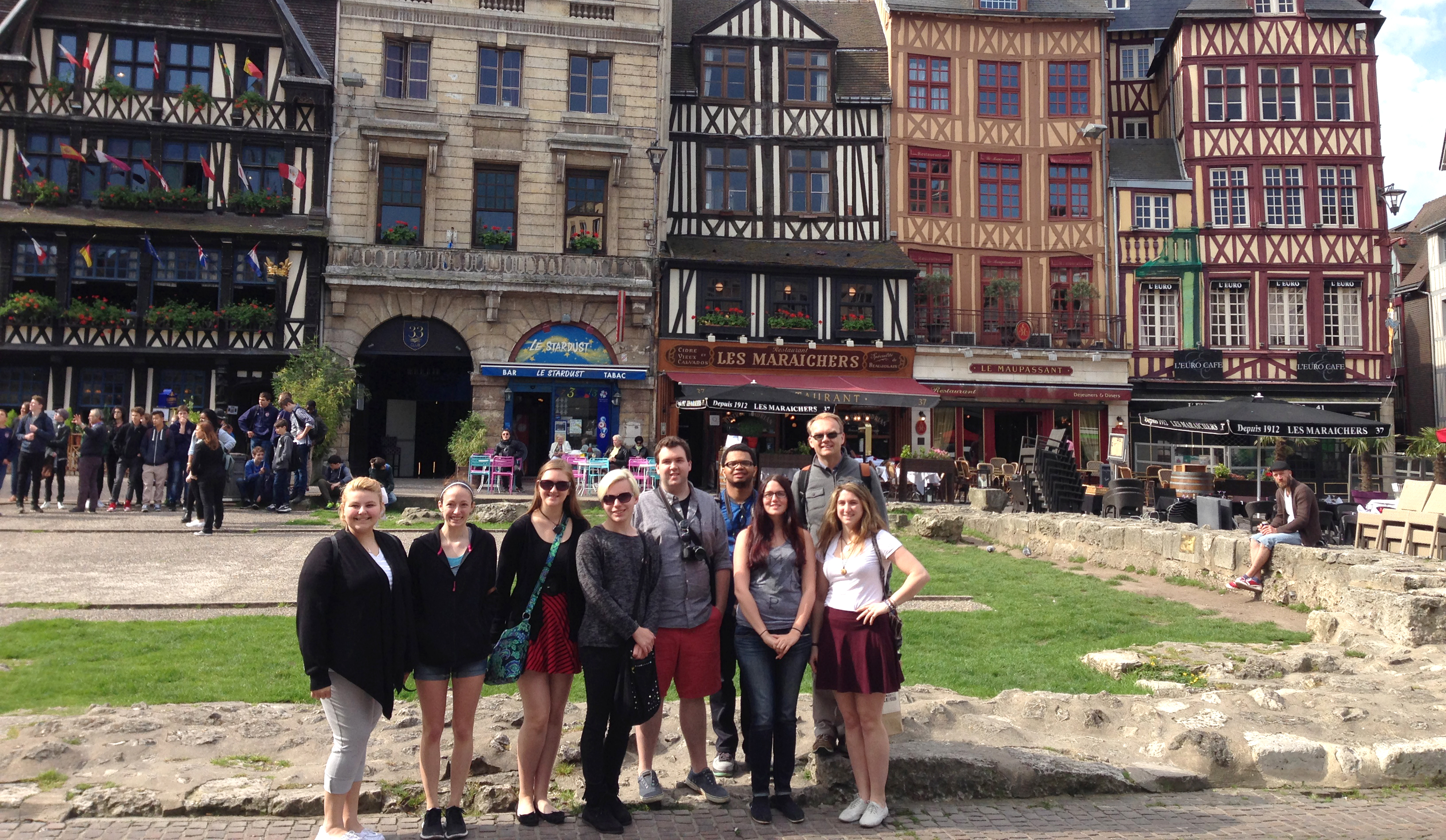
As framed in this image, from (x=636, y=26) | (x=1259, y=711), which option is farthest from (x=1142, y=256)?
(x=1259, y=711)

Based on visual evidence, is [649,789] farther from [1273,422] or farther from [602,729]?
[1273,422]

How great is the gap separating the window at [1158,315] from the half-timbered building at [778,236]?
22.3 ft

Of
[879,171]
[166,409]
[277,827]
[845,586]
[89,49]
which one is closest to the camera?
[277,827]

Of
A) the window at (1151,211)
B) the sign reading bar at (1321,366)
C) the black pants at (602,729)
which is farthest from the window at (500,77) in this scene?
the sign reading bar at (1321,366)

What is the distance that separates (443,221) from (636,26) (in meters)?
6.69

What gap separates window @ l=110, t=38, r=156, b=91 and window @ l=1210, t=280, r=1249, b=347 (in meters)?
27.3

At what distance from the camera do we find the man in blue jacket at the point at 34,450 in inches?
504

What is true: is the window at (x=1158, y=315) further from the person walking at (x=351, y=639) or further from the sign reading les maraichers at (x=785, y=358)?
the person walking at (x=351, y=639)

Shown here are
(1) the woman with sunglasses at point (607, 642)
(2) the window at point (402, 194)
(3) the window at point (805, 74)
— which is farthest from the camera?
(3) the window at point (805, 74)

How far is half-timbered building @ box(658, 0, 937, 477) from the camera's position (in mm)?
23641

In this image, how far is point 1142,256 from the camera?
25875mm

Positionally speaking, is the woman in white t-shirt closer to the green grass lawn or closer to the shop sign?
the green grass lawn

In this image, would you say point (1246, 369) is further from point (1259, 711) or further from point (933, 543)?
point (1259, 711)

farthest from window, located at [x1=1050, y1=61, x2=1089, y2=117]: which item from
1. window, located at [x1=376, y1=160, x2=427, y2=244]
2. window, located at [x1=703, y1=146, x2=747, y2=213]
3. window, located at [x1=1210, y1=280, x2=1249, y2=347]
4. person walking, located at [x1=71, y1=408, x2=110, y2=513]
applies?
person walking, located at [x1=71, y1=408, x2=110, y2=513]
